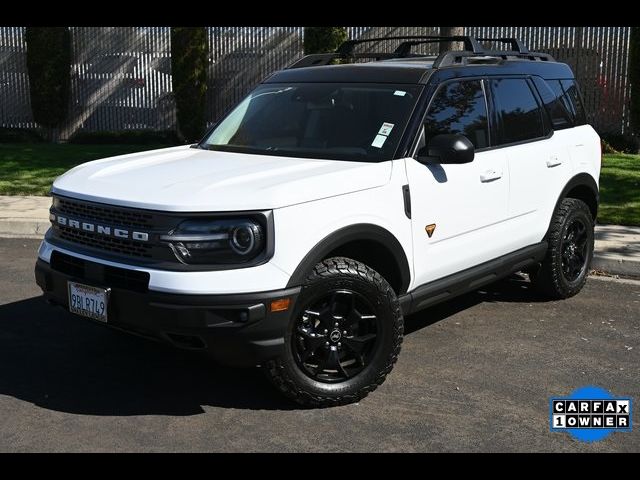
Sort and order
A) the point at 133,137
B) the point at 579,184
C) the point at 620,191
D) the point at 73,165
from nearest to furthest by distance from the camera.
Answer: the point at 579,184 < the point at 620,191 < the point at 73,165 < the point at 133,137

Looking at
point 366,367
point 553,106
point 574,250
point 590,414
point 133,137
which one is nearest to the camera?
point 590,414

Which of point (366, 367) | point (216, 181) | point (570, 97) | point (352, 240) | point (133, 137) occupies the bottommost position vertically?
point (133, 137)

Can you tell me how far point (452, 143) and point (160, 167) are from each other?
1.72 m

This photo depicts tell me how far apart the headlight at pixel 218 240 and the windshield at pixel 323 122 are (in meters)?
1.07

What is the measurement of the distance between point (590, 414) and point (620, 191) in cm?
669

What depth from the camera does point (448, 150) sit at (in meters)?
4.79

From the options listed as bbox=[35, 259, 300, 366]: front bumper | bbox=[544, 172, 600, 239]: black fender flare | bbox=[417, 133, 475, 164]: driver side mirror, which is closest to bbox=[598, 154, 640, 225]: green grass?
bbox=[544, 172, 600, 239]: black fender flare

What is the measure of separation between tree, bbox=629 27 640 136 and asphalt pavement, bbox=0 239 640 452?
912 cm

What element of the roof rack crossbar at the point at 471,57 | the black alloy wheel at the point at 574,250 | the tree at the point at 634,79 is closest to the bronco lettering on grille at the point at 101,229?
the roof rack crossbar at the point at 471,57

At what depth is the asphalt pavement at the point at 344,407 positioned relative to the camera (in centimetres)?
404

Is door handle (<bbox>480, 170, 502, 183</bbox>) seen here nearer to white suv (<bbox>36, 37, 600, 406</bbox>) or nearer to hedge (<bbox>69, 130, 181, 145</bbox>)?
white suv (<bbox>36, 37, 600, 406</bbox>)

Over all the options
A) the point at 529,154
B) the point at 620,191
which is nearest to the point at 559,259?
the point at 529,154

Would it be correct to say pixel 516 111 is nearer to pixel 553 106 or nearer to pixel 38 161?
pixel 553 106
